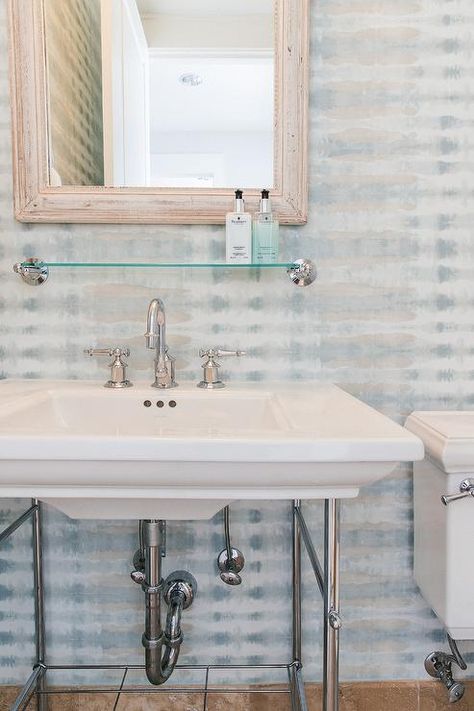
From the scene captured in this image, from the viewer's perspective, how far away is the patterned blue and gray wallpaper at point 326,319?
127cm

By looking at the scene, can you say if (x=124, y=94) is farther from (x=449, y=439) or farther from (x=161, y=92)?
(x=449, y=439)

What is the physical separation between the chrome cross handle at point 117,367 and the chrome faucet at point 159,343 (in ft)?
0.24

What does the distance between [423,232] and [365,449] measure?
73 cm

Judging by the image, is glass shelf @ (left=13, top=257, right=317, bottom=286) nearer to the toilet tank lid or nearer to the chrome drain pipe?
the toilet tank lid

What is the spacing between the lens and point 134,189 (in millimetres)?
1260

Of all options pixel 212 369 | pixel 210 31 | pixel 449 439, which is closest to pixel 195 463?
pixel 212 369

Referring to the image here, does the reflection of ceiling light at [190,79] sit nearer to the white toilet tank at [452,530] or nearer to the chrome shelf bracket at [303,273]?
the chrome shelf bracket at [303,273]

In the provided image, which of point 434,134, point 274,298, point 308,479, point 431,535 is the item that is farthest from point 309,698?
point 434,134

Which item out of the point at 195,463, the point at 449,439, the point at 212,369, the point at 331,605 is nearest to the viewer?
the point at 195,463

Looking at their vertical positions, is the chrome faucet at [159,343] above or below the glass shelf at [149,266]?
below

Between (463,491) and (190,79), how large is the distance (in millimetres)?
1080

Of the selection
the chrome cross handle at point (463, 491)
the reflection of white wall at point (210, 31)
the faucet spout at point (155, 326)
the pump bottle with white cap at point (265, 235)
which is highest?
the reflection of white wall at point (210, 31)

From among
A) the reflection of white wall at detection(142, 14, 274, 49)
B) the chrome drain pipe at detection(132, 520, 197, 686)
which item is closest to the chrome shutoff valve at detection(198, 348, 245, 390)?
the chrome drain pipe at detection(132, 520, 197, 686)

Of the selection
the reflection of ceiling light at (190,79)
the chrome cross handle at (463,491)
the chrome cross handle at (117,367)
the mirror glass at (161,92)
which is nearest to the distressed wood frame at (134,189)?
the mirror glass at (161,92)
